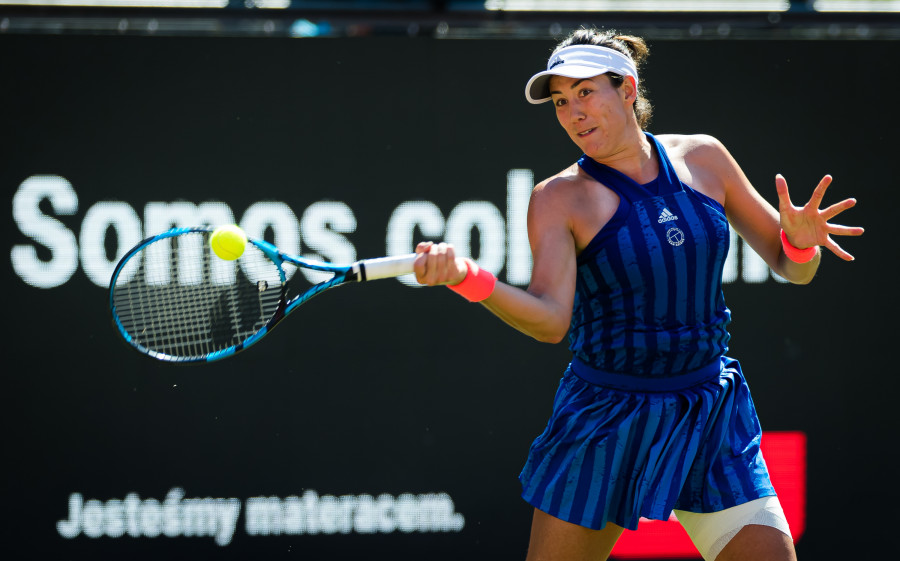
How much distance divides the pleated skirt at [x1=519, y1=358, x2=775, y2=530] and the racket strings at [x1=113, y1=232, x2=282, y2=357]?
1129mm

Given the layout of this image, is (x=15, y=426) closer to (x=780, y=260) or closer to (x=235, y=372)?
(x=235, y=372)

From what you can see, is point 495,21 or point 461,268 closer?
point 461,268

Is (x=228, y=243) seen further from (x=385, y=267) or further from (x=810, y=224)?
(x=810, y=224)

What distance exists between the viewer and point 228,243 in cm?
203

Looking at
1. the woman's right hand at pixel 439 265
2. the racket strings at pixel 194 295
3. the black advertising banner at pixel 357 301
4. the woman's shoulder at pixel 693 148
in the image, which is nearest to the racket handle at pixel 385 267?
the woman's right hand at pixel 439 265

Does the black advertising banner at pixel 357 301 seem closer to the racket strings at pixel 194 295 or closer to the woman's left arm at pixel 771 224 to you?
the racket strings at pixel 194 295

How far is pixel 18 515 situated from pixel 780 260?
253 centimetres

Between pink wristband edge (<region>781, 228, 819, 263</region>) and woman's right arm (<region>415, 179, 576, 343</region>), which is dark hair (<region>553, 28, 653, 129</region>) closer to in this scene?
woman's right arm (<region>415, 179, 576, 343</region>)

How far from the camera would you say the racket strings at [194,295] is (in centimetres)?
285

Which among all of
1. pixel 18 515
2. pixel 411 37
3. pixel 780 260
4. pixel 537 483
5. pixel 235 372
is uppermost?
pixel 411 37

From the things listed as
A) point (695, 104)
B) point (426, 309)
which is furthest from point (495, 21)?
point (426, 309)

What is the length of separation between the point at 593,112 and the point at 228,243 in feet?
2.78

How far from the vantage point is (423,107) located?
3.27 m

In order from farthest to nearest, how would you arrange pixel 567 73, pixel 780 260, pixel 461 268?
pixel 780 260, pixel 567 73, pixel 461 268
